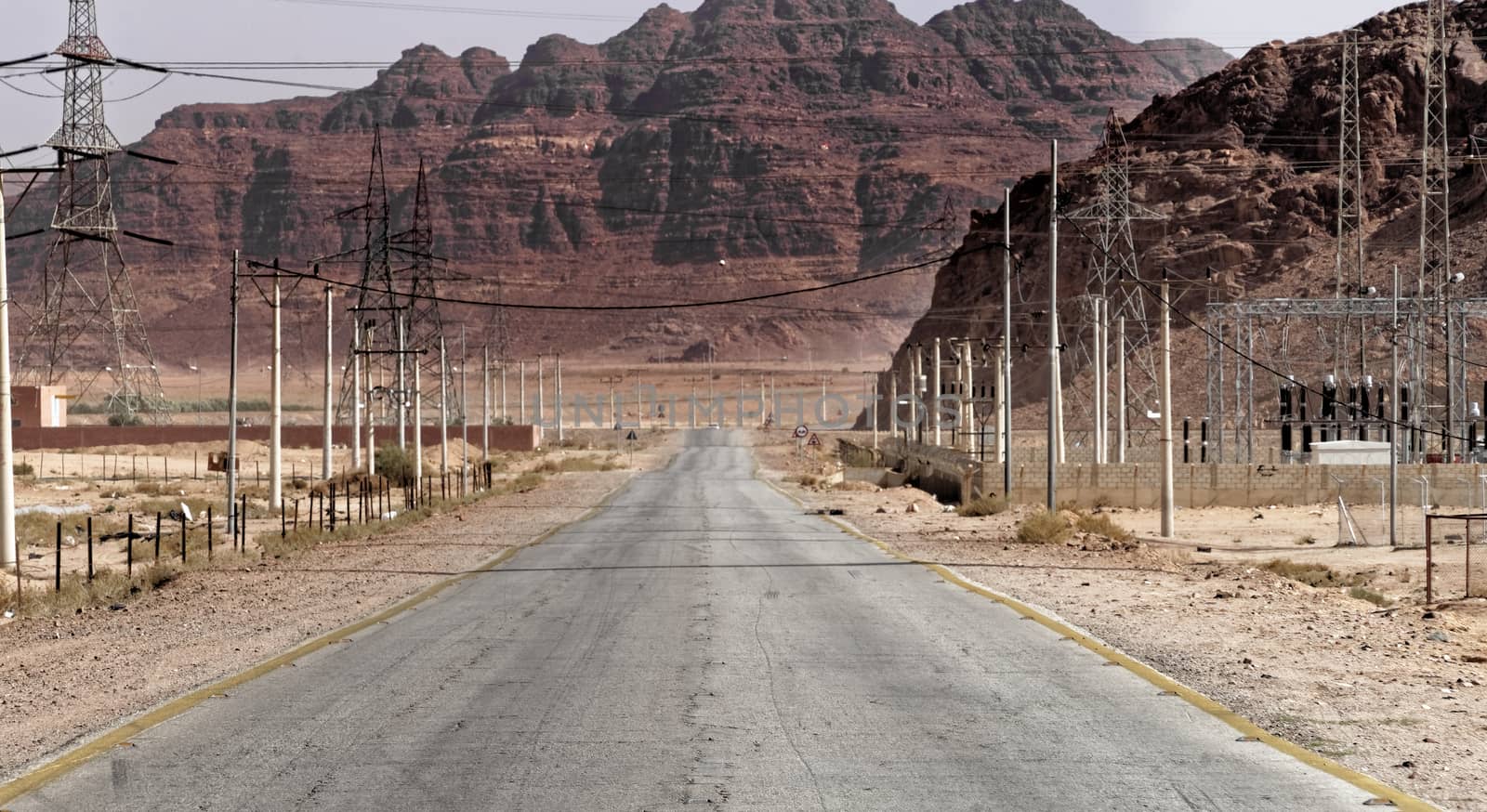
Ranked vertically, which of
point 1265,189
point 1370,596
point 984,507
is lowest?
point 984,507

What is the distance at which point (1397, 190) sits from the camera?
101 m

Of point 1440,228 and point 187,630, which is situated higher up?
point 1440,228

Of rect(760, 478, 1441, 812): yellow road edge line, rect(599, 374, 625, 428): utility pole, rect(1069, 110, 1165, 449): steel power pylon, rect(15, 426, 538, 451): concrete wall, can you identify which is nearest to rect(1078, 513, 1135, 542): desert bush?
rect(760, 478, 1441, 812): yellow road edge line

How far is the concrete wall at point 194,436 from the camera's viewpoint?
89.1 metres

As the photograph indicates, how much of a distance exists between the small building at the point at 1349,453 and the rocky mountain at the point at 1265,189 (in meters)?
33.9

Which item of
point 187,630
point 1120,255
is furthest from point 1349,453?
point 1120,255

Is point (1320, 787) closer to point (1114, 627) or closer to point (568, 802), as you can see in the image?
point (568, 802)

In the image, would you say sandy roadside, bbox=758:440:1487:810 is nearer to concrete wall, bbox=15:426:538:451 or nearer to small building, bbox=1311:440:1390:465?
small building, bbox=1311:440:1390:465

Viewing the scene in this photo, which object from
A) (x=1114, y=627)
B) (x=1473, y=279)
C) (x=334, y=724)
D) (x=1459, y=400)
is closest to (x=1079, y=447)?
(x=1459, y=400)

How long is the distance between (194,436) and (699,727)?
89.8m

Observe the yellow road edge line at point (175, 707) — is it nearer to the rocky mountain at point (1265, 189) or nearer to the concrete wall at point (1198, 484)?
the concrete wall at point (1198, 484)

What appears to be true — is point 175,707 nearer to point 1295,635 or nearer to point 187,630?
point 187,630

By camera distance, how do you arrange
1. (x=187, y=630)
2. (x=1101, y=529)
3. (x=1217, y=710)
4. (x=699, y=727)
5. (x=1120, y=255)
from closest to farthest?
(x=699, y=727) → (x=1217, y=710) → (x=187, y=630) → (x=1101, y=529) → (x=1120, y=255)

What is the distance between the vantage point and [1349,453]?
47.0 metres
